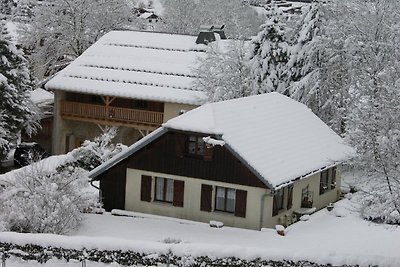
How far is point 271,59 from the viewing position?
157 ft

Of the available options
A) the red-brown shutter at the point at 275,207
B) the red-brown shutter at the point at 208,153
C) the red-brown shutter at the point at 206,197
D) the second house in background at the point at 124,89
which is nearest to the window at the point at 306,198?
the red-brown shutter at the point at 275,207

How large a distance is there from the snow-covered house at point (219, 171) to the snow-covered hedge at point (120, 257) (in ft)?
19.5

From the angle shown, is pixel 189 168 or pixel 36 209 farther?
pixel 189 168

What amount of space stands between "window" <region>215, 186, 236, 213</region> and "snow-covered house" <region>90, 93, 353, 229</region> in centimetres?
4

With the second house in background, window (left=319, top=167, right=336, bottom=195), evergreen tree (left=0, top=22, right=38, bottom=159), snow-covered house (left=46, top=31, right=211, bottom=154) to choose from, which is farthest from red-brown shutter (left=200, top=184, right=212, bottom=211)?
the second house in background

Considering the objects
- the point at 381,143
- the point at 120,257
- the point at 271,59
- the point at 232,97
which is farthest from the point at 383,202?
the point at 271,59

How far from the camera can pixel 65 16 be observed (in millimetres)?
62531

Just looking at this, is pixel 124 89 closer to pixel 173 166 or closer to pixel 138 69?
pixel 138 69

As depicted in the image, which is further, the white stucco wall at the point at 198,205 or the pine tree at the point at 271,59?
the pine tree at the point at 271,59

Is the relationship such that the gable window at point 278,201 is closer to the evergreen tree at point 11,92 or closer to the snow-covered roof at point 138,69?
the snow-covered roof at point 138,69

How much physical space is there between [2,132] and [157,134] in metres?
14.3

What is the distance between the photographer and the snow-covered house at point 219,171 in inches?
1229

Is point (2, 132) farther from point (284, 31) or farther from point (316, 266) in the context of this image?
point (316, 266)

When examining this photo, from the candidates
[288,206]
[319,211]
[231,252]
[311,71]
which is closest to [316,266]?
[231,252]
